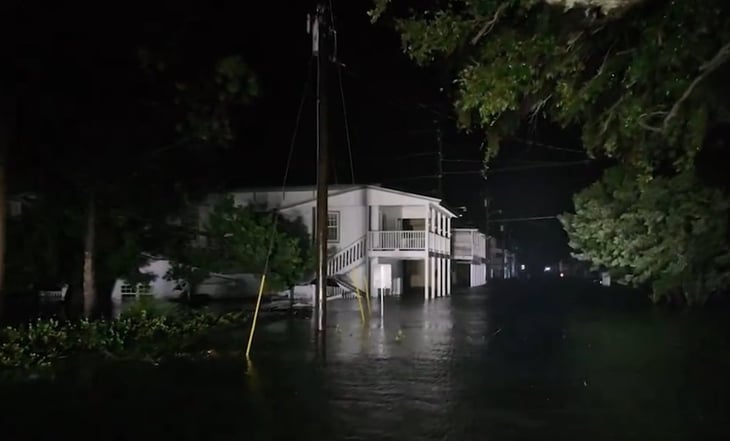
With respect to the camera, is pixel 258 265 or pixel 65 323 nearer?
pixel 65 323

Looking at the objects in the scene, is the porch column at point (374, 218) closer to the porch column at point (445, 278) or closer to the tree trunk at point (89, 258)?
the porch column at point (445, 278)

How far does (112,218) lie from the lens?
19750mm

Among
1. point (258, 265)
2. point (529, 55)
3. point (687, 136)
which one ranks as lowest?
point (258, 265)

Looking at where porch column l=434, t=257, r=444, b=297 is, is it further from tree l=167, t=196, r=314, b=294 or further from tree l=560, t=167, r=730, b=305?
tree l=167, t=196, r=314, b=294

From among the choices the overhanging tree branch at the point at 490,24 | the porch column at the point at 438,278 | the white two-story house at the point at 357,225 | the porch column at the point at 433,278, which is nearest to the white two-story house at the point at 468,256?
the porch column at the point at 438,278

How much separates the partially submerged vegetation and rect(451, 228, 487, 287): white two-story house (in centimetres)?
3191

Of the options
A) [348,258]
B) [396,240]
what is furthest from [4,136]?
[396,240]

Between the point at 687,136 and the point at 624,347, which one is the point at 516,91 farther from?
the point at 624,347

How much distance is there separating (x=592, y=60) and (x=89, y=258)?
13135mm

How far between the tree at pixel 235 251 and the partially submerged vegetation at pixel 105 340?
428cm

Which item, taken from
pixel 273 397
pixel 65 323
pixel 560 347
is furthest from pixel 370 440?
pixel 65 323

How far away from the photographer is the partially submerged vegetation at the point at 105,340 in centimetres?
1294

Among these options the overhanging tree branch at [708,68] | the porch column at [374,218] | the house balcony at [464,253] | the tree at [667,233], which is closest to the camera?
the overhanging tree branch at [708,68]

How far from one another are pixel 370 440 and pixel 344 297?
23474 mm
